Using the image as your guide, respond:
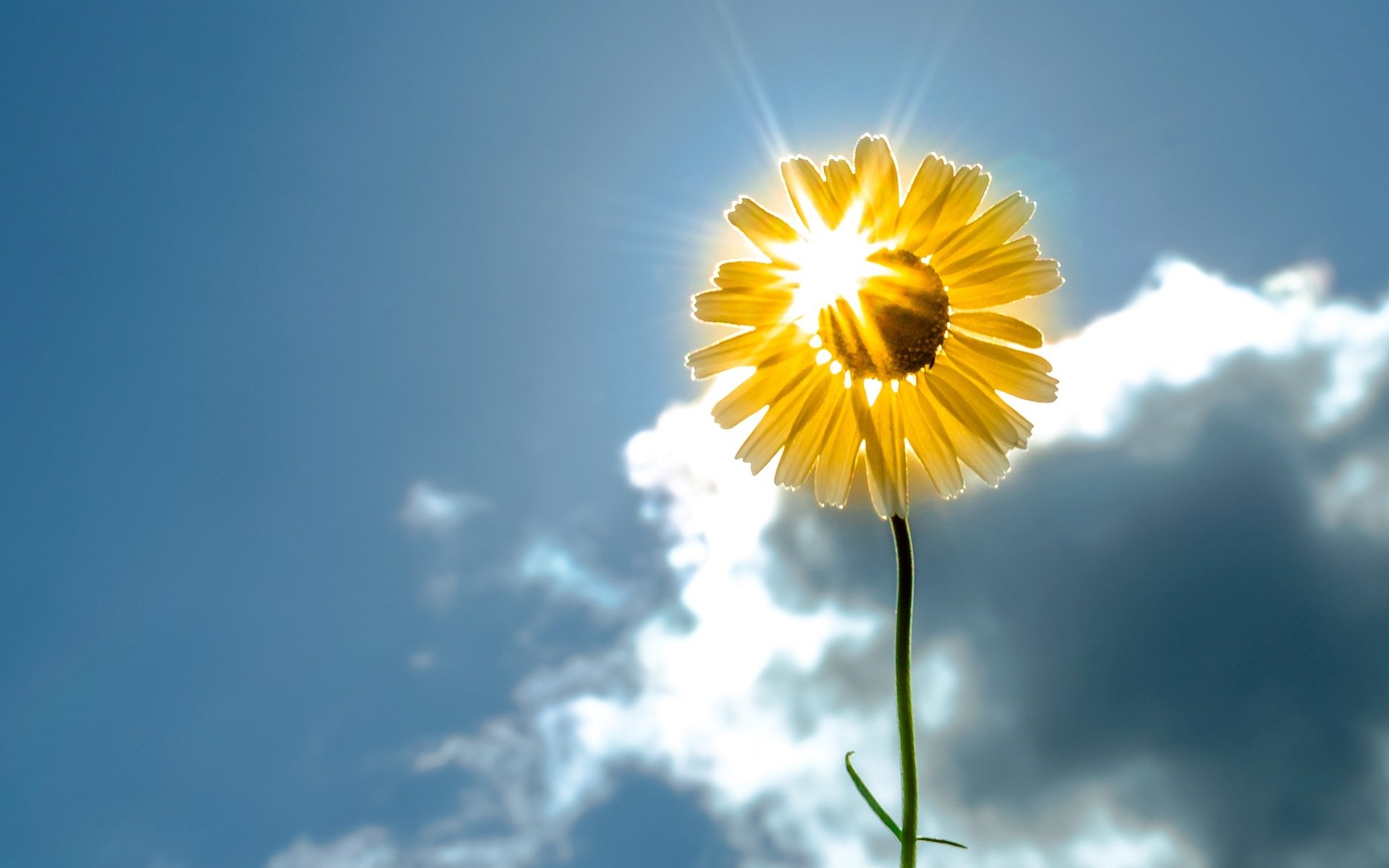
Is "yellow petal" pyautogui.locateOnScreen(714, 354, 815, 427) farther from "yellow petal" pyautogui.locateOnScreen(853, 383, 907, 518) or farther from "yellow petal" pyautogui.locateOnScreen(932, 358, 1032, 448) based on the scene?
"yellow petal" pyautogui.locateOnScreen(932, 358, 1032, 448)

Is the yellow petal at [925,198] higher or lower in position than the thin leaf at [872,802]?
higher

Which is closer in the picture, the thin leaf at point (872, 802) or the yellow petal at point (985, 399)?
the thin leaf at point (872, 802)

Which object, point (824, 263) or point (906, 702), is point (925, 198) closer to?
point (824, 263)

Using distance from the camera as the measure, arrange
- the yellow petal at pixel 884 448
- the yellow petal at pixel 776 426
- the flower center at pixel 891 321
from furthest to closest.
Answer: the flower center at pixel 891 321 < the yellow petal at pixel 776 426 < the yellow petal at pixel 884 448

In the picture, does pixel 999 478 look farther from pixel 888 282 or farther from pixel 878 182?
pixel 878 182

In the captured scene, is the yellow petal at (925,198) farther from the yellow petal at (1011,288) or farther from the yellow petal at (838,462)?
the yellow petal at (838,462)

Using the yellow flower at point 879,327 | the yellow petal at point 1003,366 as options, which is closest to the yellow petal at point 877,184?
the yellow flower at point 879,327

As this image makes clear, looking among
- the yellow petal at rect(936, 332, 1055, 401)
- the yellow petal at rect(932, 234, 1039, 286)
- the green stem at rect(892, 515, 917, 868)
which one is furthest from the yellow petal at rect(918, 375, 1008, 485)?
the green stem at rect(892, 515, 917, 868)

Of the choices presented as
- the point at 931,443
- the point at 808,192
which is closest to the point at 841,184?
the point at 808,192

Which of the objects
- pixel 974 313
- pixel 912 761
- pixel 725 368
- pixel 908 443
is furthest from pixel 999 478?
pixel 912 761
